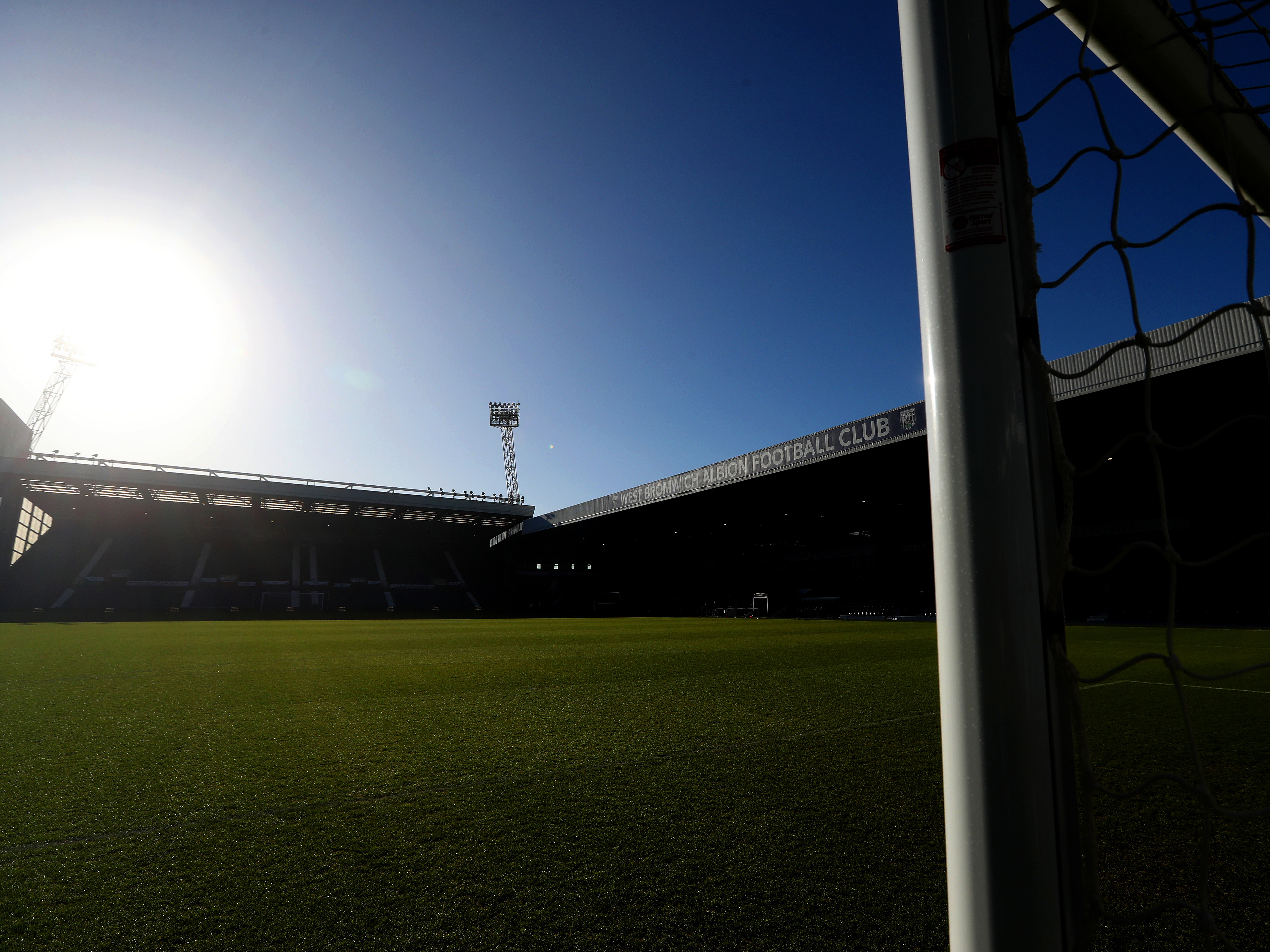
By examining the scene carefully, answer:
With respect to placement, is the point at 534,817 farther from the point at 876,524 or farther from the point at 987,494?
the point at 876,524

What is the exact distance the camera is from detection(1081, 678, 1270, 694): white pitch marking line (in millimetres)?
5047

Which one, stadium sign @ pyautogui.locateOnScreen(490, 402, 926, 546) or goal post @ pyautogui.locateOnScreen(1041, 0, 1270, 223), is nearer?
goal post @ pyautogui.locateOnScreen(1041, 0, 1270, 223)

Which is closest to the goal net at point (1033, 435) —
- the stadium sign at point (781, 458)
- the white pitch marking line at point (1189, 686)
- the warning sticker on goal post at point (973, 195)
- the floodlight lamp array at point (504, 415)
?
the warning sticker on goal post at point (973, 195)

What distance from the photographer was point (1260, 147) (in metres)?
1.73

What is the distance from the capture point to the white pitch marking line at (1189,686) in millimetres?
5047

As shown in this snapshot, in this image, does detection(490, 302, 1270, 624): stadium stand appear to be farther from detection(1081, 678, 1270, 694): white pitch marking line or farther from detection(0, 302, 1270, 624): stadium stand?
detection(1081, 678, 1270, 694): white pitch marking line

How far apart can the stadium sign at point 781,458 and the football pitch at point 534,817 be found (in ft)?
26.1

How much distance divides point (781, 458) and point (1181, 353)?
9235 millimetres

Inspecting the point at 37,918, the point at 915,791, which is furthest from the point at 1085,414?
the point at 37,918

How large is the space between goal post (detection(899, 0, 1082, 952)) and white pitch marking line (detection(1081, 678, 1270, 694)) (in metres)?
5.46

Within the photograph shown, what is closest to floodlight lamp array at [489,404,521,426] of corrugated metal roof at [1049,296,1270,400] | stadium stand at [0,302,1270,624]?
stadium stand at [0,302,1270,624]

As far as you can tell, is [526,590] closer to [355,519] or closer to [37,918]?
[355,519]

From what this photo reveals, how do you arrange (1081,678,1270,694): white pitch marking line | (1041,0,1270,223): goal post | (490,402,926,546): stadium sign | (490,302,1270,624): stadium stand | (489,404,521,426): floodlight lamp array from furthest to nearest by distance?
(489,404,521,426): floodlight lamp array → (490,402,926,546): stadium sign → (490,302,1270,624): stadium stand → (1081,678,1270,694): white pitch marking line → (1041,0,1270,223): goal post

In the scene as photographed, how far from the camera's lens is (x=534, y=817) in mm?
2285
